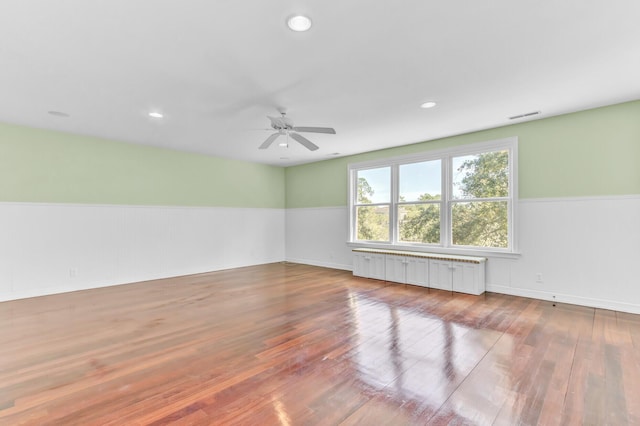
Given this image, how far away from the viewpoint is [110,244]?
5.54 m

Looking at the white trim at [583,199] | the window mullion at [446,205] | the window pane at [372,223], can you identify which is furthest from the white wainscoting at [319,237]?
the white trim at [583,199]

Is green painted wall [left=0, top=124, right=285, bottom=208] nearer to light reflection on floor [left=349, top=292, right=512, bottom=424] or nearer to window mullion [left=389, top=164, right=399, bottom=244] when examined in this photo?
window mullion [left=389, top=164, right=399, bottom=244]

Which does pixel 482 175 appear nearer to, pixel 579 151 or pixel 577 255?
pixel 579 151

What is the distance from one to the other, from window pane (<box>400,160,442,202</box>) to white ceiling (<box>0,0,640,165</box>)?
4.26 feet

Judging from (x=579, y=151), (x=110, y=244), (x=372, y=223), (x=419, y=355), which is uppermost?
(x=579, y=151)

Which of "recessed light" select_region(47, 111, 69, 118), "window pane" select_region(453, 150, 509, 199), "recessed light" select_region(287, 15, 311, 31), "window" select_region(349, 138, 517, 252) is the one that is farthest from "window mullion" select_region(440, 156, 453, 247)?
"recessed light" select_region(47, 111, 69, 118)

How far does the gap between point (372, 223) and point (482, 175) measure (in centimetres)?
245

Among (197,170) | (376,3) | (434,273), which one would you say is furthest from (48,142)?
(434,273)

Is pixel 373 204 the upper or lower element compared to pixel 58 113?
lower

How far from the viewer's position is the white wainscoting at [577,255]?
12.7 feet

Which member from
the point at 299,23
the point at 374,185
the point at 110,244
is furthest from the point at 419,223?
the point at 110,244

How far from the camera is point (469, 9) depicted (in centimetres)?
212

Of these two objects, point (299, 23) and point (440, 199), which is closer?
point (299, 23)

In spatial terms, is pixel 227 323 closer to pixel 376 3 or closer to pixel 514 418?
pixel 514 418
